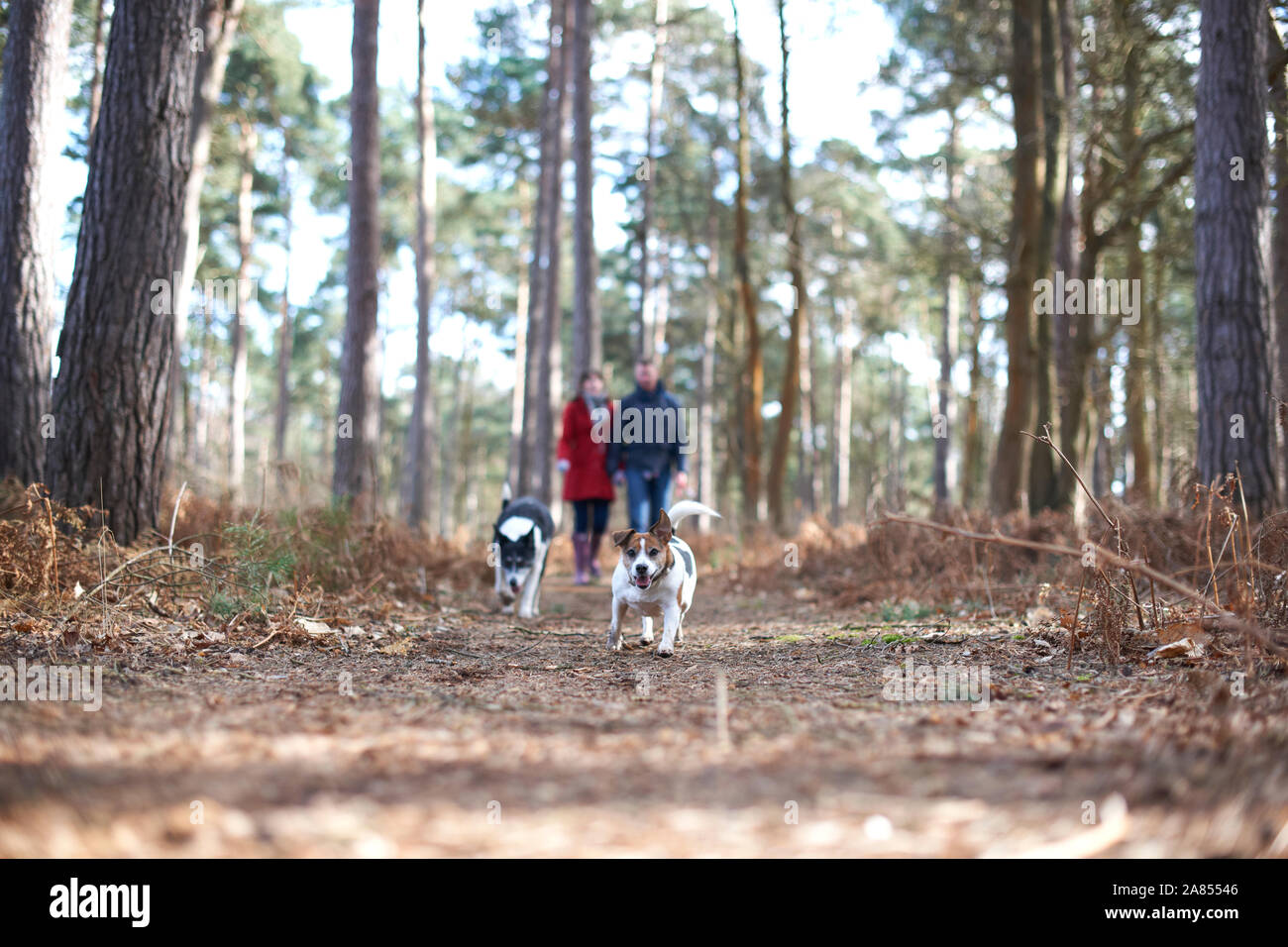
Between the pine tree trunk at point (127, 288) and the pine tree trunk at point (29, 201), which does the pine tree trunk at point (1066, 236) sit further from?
the pine tree trunk at point (29, 201)

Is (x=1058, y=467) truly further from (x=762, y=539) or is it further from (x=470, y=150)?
(x=470, y=150)

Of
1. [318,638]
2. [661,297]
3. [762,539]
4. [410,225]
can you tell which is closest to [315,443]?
[410,225]

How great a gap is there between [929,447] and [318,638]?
57782 mm

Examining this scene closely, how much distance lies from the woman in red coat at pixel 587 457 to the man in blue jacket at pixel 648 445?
457 mm

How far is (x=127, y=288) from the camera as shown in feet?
20.8

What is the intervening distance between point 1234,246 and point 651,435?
19.6ft

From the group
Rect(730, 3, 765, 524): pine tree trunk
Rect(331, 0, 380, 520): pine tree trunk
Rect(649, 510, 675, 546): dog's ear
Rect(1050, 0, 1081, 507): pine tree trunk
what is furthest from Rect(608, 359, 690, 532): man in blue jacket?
Rect(730, 3, 765, 524): pine tree trunk

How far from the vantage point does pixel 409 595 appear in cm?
821

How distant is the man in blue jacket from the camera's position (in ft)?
33.9

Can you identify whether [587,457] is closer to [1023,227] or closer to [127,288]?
[127,288]

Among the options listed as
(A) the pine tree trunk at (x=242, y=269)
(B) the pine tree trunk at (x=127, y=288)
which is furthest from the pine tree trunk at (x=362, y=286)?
(A) the pine tree trunk at (x=242, y=269)

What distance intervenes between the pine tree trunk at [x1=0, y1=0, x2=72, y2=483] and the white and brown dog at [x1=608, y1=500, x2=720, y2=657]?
5316mm

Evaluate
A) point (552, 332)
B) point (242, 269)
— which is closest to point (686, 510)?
point (552, 332)

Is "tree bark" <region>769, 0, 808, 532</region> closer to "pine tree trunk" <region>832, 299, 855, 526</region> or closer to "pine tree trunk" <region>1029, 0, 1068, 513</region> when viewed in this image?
"pine tree trunk" <region>1029, 0, 1068, 513</region>
